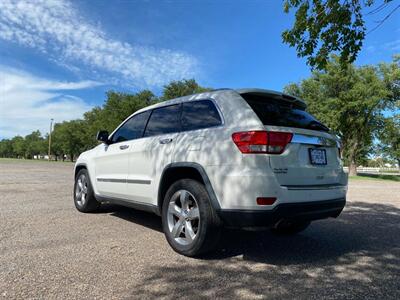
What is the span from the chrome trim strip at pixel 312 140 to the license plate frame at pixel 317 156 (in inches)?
3.2

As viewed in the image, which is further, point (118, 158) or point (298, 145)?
point (118, 158)

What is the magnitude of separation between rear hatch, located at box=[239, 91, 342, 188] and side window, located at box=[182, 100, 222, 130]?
0.42 metres

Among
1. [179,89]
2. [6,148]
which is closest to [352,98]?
[179,89]

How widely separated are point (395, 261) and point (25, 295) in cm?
399

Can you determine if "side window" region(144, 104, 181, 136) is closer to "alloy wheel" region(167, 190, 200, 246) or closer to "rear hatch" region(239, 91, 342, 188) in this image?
"alloy wheel" region(167, 190, 200, 246)

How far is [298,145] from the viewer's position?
12.6ft

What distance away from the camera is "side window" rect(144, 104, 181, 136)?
186 inches

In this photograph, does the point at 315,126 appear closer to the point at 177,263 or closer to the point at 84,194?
the point at 177,263

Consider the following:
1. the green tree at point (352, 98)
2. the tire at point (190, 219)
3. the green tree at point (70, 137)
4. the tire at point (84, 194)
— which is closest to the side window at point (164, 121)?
the tire at point (190, 219)

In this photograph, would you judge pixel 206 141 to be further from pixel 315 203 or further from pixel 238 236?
pixel 238 236

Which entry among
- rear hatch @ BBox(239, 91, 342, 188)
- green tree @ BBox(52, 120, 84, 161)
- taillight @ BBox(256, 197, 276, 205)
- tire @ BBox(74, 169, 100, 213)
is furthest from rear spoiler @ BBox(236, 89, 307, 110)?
green tree @ BBox(52, 120, 84, 161)

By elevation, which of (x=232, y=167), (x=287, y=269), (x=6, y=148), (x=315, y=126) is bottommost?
(x=287, y=269)

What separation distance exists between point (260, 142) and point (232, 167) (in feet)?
1.27

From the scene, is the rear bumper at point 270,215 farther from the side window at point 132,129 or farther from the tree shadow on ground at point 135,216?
the side window at point 132,129
